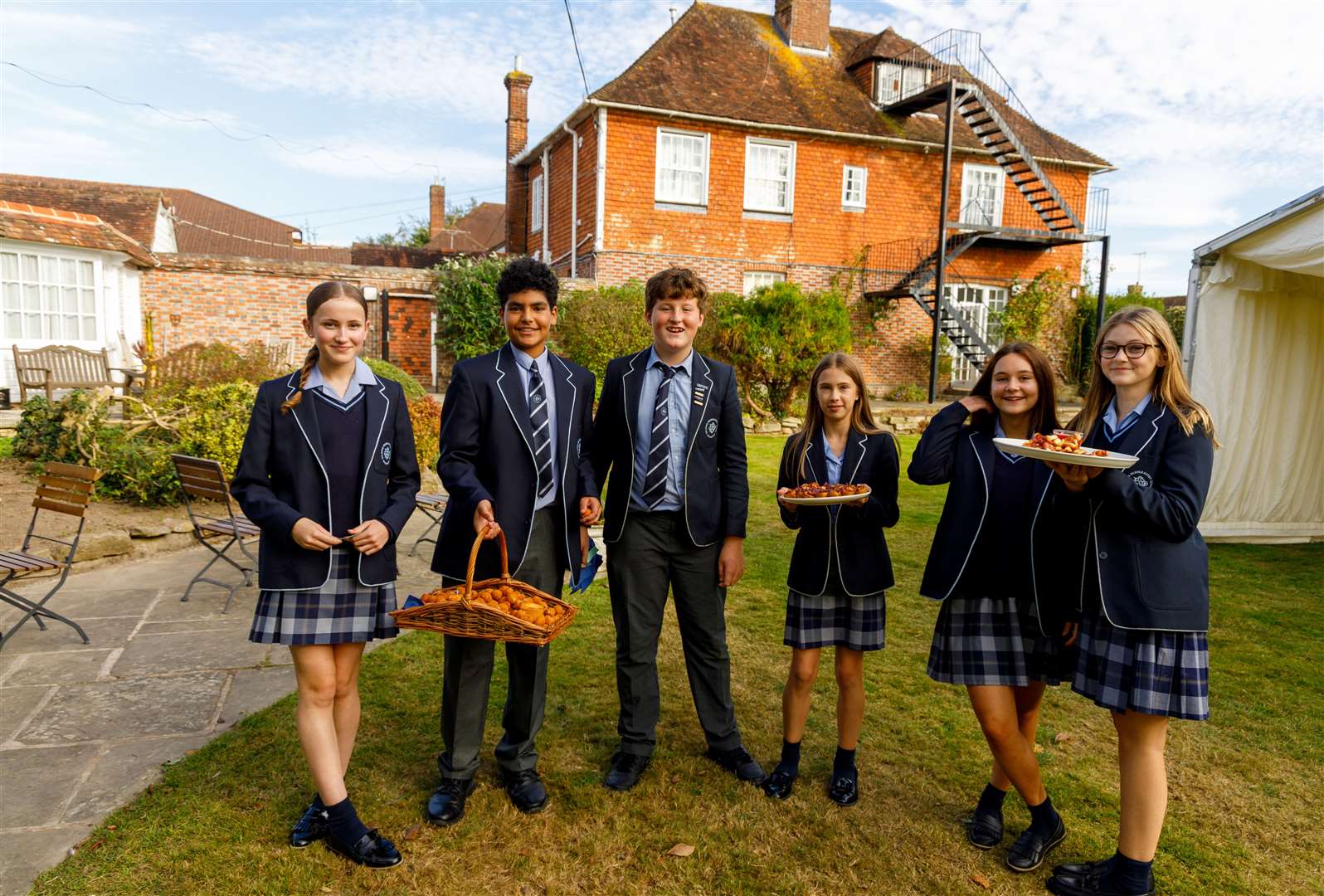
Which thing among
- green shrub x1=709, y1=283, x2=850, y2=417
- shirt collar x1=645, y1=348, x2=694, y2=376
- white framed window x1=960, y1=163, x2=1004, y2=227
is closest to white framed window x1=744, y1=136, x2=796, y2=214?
green shrub x1=709, y1=283, x2=850, y2=417

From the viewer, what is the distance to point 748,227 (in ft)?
61.8

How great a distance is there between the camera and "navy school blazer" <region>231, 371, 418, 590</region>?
9.07 ft

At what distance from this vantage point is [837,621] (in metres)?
3.32

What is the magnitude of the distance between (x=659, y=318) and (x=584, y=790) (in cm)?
194

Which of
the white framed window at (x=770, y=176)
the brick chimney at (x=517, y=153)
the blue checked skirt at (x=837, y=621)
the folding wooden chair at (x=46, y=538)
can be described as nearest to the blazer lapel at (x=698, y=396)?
the blue checked skirt at (x=837, y=621)

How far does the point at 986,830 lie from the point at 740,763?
982mm

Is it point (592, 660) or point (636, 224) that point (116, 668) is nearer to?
point (592, 660)

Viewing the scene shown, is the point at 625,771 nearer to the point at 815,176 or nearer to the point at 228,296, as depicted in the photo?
the point at 228,296

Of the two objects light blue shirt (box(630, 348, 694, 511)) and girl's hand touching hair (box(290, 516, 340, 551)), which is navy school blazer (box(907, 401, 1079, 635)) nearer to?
light blue shirt (box(630, 348, 694, 511))

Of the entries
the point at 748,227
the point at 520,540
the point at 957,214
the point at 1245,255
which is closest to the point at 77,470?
the point at 520,540

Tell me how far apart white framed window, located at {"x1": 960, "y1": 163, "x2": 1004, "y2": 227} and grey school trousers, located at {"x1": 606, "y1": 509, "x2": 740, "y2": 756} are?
19.3 metres

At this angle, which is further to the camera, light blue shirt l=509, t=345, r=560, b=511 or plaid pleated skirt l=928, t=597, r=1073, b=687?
light blue shirt l=509, t=345, r=560, b=511

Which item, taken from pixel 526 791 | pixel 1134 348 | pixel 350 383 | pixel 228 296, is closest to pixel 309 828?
pixel 526 791

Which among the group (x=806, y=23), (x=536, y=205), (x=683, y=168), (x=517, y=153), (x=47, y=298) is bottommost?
(x=47, y=298)
